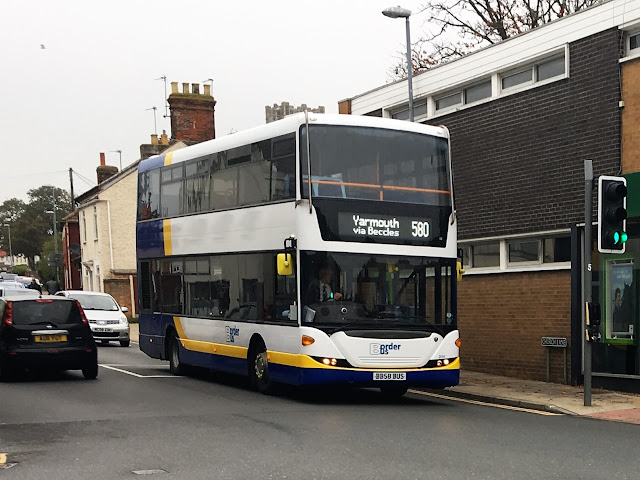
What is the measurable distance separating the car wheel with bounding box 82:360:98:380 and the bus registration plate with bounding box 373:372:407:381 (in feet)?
19.8

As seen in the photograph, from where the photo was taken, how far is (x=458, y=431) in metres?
10.6

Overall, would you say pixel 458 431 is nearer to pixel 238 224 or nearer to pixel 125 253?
pixel 238 224

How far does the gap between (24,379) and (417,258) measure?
7998 millimetres

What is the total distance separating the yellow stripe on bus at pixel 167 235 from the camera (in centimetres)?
1777

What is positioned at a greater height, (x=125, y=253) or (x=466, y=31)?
(x=466, y=31)

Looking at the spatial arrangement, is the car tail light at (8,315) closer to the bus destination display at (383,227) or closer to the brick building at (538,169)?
the bus destination display at (383,227)

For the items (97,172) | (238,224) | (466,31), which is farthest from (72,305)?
(97,172)

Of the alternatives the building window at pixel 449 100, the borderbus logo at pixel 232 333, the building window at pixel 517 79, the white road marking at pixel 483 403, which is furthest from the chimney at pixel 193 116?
the white road marking at pixel 483 403

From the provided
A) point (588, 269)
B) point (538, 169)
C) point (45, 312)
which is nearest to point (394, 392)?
point (588, 269)

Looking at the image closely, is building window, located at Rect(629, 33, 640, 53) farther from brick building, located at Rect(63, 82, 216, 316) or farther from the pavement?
brick building, located at Rect(63, 82, 216, 316)

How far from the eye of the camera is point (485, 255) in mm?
19078

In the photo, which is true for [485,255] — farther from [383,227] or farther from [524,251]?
[383,227]

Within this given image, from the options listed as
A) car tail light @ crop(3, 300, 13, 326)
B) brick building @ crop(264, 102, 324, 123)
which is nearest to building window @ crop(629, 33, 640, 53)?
car tail light @ crop(3, 300, 13, 326)

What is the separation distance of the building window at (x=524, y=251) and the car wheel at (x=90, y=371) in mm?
8330
